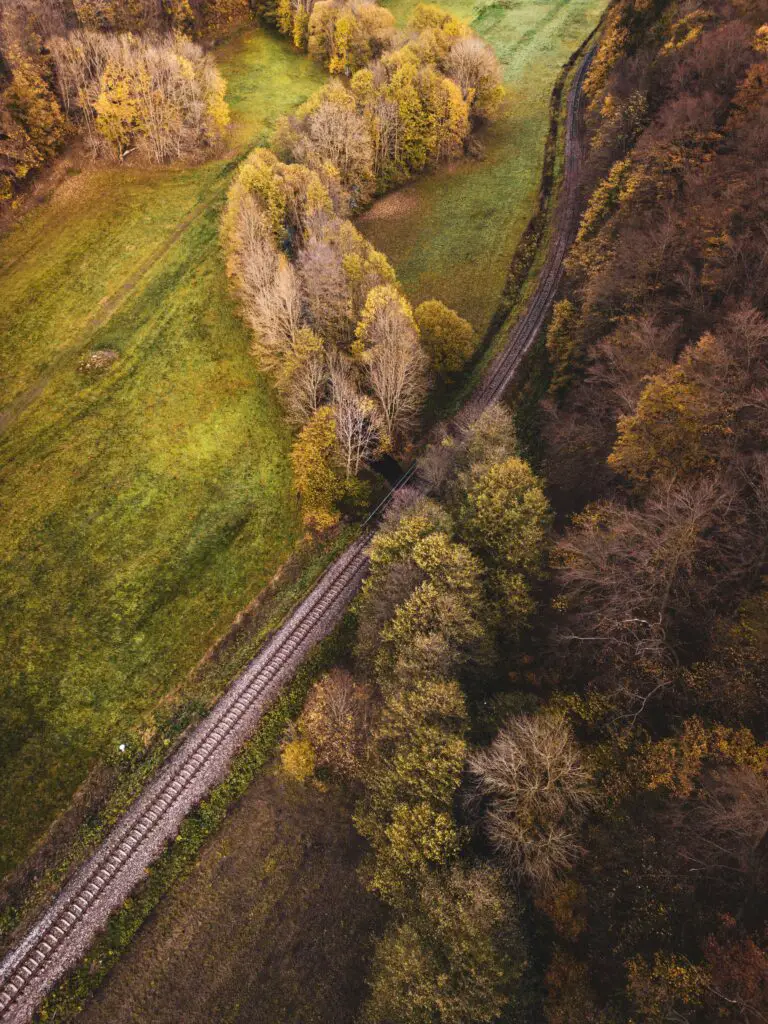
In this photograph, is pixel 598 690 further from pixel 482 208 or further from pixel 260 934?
pixel 482 208

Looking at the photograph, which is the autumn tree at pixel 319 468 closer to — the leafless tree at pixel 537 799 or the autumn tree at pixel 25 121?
the leafless tree at pixel 537 799

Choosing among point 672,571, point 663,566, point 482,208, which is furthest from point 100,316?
point 672,571

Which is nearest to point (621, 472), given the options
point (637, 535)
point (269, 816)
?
point (637, 535)

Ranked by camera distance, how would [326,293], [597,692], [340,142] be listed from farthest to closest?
1. [340,142]
2. [326,293]
3. [597,692]

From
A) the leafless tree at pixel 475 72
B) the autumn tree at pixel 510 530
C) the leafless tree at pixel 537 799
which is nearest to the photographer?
the leafless tree at pixel 537 799

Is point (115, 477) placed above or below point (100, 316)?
below

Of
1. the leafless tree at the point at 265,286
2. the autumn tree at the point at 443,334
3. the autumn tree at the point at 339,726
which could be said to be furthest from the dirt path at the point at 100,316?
the autumn tree at the point at 339,726

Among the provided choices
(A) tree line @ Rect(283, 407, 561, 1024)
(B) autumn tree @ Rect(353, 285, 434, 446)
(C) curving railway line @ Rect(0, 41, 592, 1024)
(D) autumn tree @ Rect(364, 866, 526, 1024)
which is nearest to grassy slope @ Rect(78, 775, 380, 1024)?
(A) tree line @ Rect(283, 407, 561, 1024)
